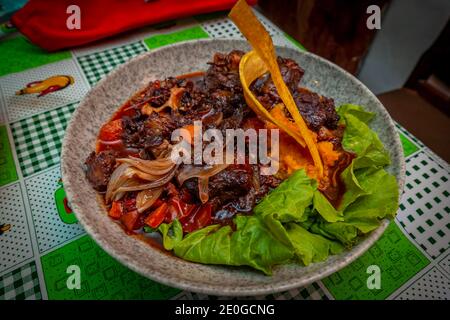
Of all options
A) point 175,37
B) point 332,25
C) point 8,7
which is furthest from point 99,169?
point 332,25

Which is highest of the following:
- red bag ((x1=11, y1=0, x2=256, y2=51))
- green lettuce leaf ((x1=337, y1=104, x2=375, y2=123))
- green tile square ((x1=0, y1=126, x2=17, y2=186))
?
red bag ((x1=11, y1=0, x2=256, y2=51))

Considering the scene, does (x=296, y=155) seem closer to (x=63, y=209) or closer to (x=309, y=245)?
(x=309, y=245)

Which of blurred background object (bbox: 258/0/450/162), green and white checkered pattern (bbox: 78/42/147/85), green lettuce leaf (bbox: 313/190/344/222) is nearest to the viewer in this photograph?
green lettuce leaf (bbox: 313/190/344/222)

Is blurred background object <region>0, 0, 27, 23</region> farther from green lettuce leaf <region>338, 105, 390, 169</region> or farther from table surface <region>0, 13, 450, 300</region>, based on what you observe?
green lettuce leaf <region>338, 105, 390, 169</region>

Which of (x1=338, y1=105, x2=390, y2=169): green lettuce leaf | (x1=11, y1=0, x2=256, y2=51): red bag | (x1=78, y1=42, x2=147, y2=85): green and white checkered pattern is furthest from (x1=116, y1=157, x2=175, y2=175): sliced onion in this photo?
(x1=11, y1=0, x2=256, y2=51): red bag

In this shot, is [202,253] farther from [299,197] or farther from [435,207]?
[435,207]

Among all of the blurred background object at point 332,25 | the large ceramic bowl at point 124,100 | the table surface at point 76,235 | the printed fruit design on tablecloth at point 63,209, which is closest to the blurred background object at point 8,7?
the table surface at point 76,235
